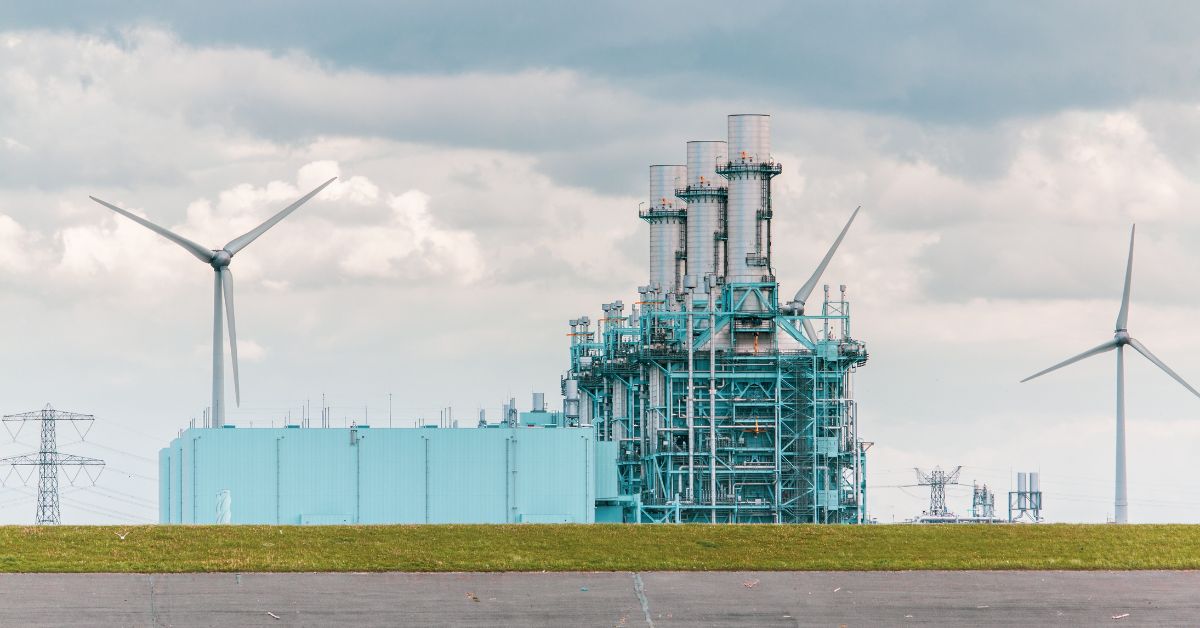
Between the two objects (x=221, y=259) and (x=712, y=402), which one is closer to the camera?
(x=221, y=259)

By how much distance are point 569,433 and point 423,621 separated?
201 ft

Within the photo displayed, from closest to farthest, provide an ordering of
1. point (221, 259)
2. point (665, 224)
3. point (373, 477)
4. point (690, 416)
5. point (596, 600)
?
point (596, 600) < point (221, 259) < point (373, 477) < point (690, 416) < point (665, 224)

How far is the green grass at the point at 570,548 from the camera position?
5528 centimetres

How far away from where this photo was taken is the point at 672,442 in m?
118

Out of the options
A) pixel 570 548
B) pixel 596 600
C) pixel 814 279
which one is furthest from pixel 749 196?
pixel 596 600

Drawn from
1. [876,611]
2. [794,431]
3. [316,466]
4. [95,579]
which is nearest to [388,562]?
[95,579]

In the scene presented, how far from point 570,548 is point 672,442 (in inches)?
2352

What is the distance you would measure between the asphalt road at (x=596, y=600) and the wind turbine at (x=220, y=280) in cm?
3761

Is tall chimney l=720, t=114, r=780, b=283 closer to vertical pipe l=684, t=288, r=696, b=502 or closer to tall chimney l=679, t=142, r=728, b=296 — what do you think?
vertical pipe l=684, t=288, r=696, b=502

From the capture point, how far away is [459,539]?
59.2 metres

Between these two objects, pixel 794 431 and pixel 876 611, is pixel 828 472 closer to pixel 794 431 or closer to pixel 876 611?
pixel 794 431

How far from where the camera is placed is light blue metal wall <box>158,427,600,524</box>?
106 m

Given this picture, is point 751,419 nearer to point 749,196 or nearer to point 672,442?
point 672,442

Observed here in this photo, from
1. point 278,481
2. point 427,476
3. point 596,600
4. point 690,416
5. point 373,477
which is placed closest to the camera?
point 596,600
